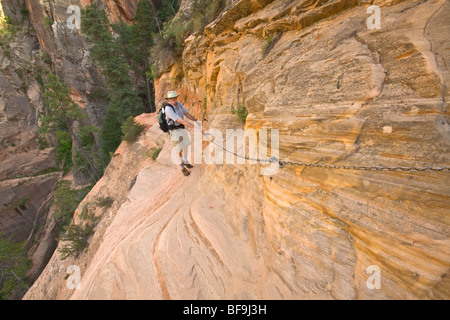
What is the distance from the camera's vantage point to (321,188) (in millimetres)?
2715

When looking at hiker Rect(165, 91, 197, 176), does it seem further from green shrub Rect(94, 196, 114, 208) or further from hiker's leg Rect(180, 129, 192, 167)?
green shrub Rect(94, 196, 114, 208)

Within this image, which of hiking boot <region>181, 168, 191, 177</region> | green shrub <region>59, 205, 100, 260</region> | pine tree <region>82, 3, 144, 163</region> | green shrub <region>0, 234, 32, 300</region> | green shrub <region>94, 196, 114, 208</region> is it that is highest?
pine tree <region>82, 3, 144, 163</region>

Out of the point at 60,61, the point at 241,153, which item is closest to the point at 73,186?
the point at 60,61

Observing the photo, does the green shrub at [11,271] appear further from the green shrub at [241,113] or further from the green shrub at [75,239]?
the green shrub at [241,113]

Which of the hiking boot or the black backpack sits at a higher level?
the black backpack

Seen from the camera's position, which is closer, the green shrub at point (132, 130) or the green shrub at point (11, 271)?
the green shrub at point (132, 130)

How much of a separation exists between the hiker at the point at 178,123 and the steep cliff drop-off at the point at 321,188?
1.41 metres

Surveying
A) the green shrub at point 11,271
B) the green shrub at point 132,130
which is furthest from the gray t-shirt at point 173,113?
the green shrub at point 11,271

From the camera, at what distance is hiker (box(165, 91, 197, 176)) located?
4.91 meters

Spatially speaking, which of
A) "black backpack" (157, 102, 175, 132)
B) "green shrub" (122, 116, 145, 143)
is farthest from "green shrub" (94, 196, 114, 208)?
"black backpack" (157, 102, 175, 132)

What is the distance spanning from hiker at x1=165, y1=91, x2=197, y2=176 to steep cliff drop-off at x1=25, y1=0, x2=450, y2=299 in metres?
1.41

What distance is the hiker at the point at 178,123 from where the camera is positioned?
16.1 ft

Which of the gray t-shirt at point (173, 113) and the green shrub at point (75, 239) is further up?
the gray t-shirt at point (173, 113)
